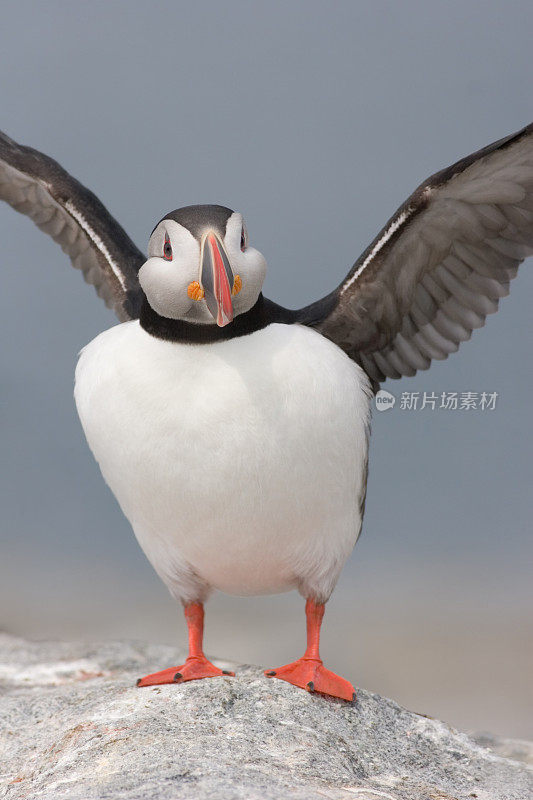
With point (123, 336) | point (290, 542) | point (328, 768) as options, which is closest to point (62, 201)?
point (123, 336)

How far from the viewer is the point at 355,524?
4426mm

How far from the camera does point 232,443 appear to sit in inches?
153

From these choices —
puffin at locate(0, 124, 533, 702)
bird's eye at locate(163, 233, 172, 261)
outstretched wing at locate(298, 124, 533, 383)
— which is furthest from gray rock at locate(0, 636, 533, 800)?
bird's eye at locate(163, 233, 172, 261)

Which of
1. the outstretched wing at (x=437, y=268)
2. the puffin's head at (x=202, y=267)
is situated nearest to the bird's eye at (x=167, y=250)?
the puffin's head at (x=202, y=267)

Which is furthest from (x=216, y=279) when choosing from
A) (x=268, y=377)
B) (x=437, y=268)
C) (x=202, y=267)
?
(x=437, y=268)

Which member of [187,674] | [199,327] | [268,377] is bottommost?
[187,674]

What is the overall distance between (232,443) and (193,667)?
122 cm

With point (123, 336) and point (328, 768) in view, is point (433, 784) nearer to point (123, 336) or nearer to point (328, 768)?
point (328, 768)

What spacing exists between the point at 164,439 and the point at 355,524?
1.08 meters

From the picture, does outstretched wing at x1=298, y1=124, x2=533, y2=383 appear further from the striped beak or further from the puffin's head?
the striped beak

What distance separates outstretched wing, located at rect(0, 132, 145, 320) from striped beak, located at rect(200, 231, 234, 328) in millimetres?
1242

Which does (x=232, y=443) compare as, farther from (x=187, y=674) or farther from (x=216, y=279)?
(x=187, y=674)

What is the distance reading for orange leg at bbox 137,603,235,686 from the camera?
14.2ft

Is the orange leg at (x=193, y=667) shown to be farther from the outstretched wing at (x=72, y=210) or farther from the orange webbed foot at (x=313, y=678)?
the outstretched wing at (x=72, y=210)
